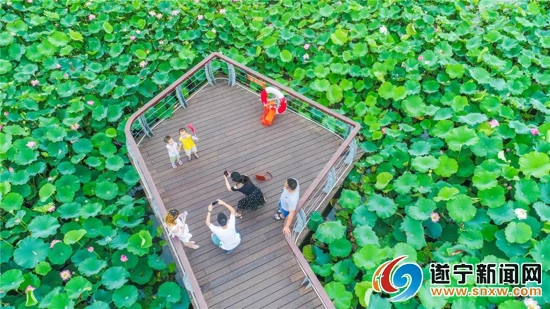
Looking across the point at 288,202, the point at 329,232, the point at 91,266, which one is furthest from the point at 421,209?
the point at 91,266

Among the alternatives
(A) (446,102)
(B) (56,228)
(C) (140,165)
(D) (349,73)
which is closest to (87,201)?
(B) (56,228)

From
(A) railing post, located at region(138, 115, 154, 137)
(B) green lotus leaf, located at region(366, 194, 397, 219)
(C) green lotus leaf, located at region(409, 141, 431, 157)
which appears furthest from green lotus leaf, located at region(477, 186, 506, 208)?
(A) railing post, located at region(138, 115, 154, 137)

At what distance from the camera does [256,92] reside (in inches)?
349

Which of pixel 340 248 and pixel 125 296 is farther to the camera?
pixel 340 248

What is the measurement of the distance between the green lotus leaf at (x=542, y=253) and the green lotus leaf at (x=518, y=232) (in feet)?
0.62

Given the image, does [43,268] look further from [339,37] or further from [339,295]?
[339,37]

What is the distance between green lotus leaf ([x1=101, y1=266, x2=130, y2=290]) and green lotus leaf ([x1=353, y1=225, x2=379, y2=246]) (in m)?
3.92

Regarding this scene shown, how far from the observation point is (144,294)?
674 cm

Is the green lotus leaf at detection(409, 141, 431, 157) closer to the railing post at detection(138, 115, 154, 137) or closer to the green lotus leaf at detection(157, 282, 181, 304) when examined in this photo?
the green lotus leaf at detection(157, 282, 181, 304)

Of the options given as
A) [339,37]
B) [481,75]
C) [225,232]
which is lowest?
[225,232]

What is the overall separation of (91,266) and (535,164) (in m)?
7.83

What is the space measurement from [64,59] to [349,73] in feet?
23.3

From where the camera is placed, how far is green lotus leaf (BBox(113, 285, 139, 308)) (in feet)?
19.5

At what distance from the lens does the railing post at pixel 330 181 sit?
22.2ft
